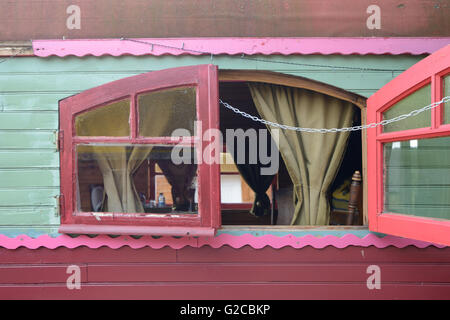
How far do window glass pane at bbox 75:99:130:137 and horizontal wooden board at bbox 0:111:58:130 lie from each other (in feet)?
0.64

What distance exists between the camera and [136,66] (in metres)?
2.53

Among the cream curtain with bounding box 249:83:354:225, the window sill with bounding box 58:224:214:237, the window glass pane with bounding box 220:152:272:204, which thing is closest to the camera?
the window sill with bounding box 58:224:214:237

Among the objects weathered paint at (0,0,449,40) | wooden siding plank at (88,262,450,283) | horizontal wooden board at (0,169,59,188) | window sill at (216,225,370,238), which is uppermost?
weathered paint at (0,0,449,40)

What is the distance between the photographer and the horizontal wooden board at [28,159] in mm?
2521

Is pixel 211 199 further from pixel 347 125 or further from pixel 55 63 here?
pixel 55 63

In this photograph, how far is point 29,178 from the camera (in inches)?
99.5

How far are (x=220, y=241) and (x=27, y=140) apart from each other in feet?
5.08

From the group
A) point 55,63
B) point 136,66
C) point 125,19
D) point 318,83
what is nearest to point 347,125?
point 318,83

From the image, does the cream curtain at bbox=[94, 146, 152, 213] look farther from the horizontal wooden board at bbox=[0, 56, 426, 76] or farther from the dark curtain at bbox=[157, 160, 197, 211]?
the horizontal wooden board at bbox=[0, 56, 426, 76]

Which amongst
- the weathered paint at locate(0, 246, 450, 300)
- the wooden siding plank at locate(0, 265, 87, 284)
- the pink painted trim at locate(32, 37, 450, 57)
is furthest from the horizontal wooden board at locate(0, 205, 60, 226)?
the pink painted trim at locate(32, 37, 450, 57)

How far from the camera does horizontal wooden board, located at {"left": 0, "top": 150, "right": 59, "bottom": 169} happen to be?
8.27 feet

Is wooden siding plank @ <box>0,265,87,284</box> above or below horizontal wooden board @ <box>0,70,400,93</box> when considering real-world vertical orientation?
below

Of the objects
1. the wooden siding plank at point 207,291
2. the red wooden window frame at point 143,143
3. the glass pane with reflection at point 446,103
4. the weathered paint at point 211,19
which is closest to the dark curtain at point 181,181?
the red wooden window frame at point 143,143

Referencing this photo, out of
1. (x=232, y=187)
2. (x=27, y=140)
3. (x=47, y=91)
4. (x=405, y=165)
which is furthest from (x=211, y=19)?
(x=232, y=187)
